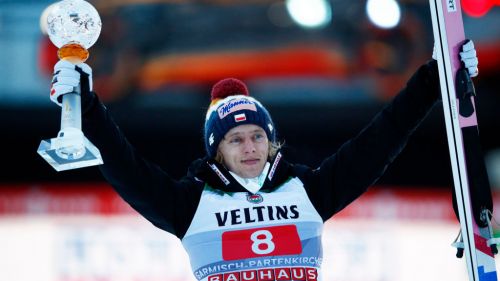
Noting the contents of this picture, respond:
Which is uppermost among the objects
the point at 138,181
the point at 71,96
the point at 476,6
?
the point at 476,6

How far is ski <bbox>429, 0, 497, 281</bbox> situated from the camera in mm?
3820

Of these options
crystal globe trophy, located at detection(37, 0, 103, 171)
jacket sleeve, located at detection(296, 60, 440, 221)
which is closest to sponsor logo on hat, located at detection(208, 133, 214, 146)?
jacket sleeve, located at detection(296, 60, 440, 221)

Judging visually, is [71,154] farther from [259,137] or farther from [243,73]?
[243,73]

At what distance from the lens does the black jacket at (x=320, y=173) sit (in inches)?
149

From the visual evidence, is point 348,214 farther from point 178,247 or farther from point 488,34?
point 488,34

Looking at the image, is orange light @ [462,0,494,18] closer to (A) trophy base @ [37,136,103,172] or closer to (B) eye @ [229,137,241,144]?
(B) eye @ [229,137,241,144]

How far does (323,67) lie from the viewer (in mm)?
9203

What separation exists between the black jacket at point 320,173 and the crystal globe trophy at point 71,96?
22 cm

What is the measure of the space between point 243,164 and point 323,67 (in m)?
5.34

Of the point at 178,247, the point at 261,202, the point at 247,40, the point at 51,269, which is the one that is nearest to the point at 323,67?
the point at 247,40

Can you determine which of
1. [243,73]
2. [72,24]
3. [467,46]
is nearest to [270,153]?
[467,46]

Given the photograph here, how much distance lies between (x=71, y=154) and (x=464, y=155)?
1.50 m

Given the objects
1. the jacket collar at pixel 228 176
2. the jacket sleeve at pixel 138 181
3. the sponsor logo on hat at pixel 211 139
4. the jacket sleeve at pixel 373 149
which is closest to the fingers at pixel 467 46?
the jacket sleeve at pixel 373 149

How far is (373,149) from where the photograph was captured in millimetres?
3984
